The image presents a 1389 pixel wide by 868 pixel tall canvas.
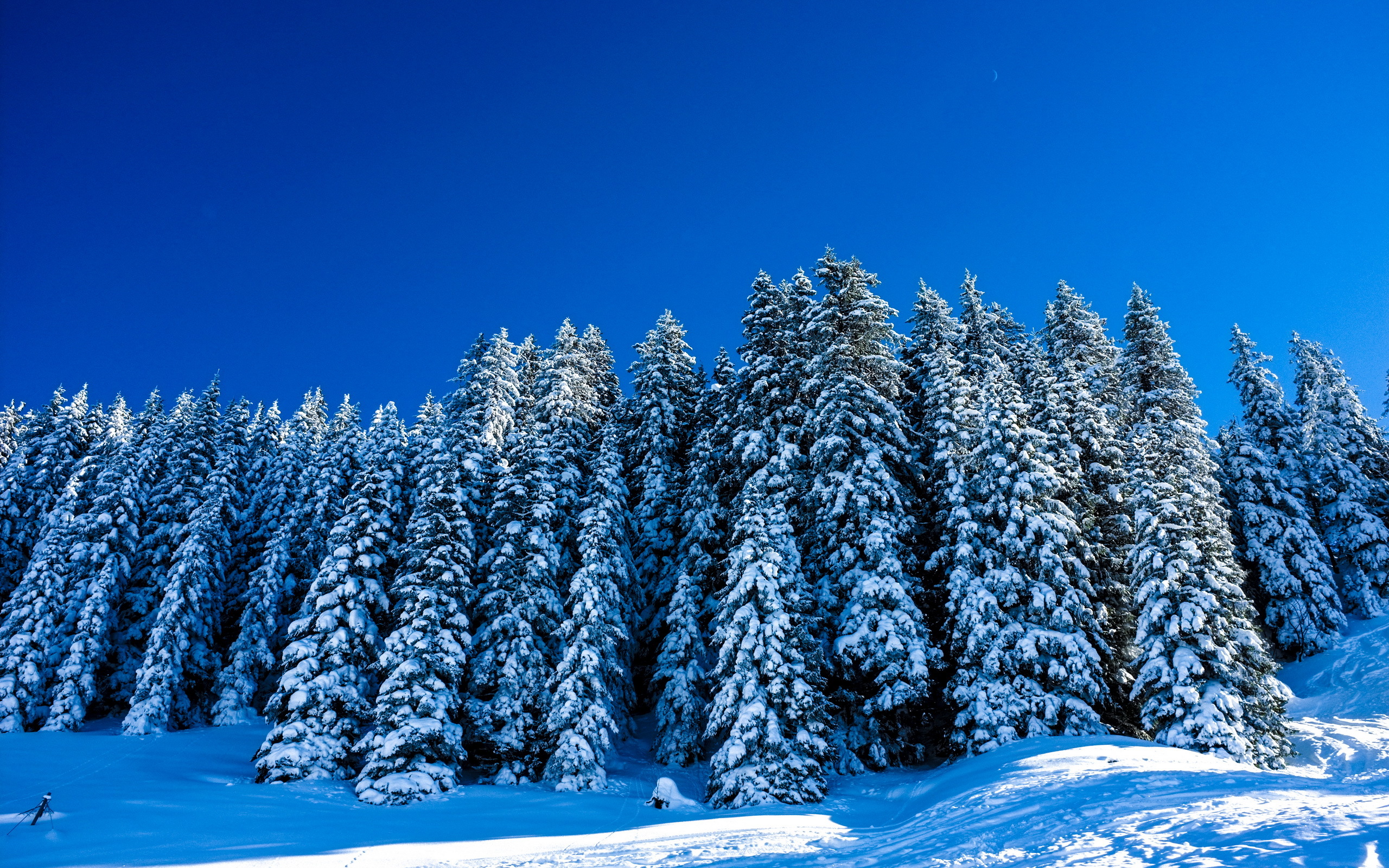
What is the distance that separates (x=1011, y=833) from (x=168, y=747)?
30.2 metres

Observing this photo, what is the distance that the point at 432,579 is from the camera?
24391 millimetres

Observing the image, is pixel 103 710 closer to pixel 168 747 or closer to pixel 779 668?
pixel 168 747

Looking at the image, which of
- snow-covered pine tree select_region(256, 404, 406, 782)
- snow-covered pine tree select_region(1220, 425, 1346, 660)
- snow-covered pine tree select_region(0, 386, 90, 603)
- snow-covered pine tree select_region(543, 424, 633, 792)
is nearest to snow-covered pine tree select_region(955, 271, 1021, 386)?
snow-covered pine tree select_region(1220, 425, 1346, 660)

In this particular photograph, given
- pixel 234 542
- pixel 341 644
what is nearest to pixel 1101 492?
pixel 341 644

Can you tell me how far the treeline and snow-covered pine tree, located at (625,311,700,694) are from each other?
0.69ft

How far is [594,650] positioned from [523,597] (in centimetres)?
358

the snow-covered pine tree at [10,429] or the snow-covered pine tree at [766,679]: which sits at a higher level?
the snow-covered pine tree at [10,429]

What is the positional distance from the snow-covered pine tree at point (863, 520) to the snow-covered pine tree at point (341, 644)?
16408mm

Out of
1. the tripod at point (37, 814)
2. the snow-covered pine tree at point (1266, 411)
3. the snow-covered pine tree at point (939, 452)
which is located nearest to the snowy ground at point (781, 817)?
the tripod at point (37, 814)

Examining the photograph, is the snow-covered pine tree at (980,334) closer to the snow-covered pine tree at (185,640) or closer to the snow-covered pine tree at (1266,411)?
the snow-covered pine tree at (1266,411)

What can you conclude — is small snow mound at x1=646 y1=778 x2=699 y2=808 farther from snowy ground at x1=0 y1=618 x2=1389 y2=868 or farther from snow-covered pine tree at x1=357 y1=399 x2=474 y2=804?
snow-covered pine tree at x1=357 y1=399 x2=474 y2=804

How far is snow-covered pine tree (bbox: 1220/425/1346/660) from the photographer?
31.5 metres

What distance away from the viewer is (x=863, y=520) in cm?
2466

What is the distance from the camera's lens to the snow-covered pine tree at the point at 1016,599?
21016mm
